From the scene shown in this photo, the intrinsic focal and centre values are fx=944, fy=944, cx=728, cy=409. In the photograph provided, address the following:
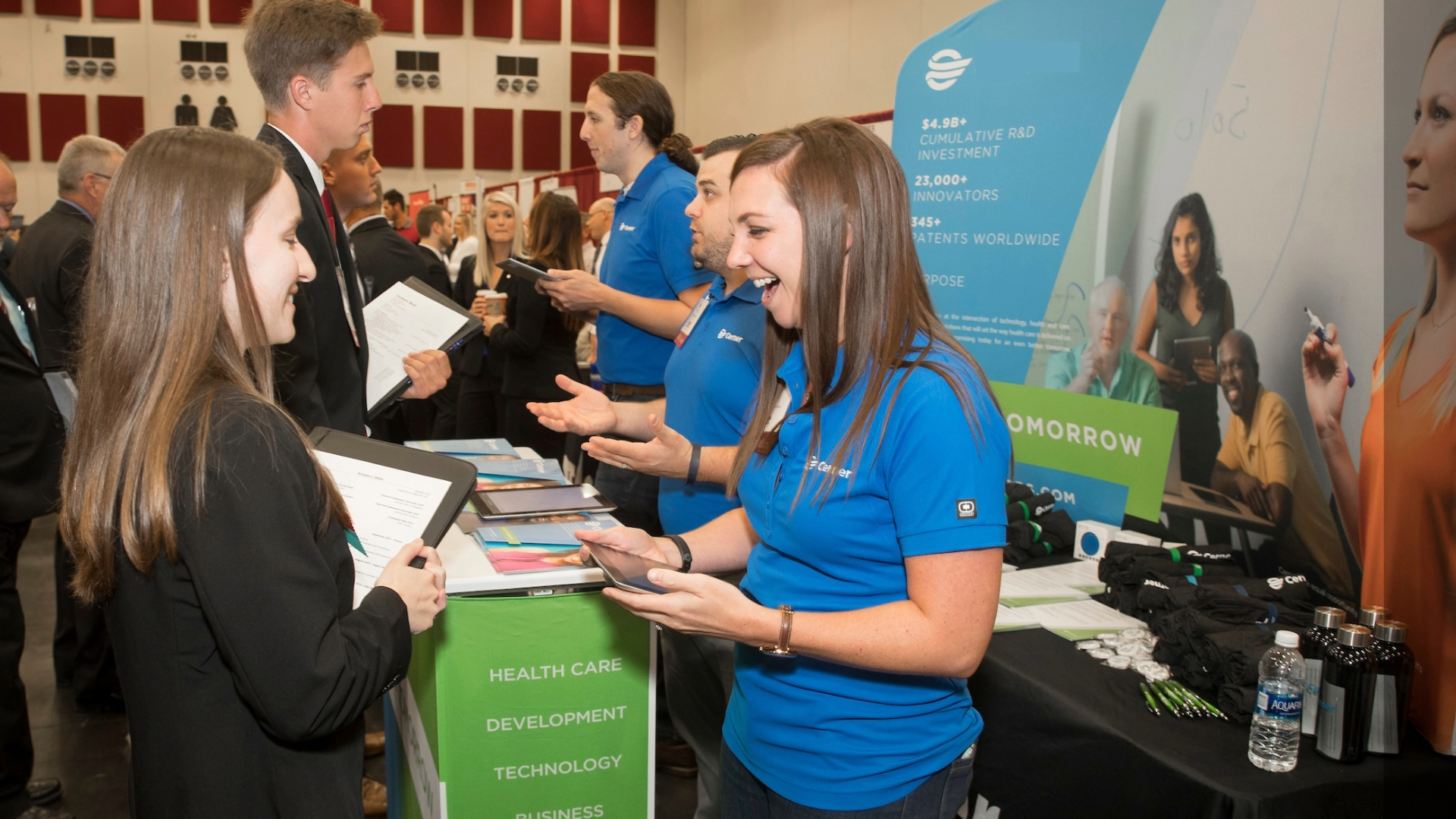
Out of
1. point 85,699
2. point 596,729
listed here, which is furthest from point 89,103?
point 596,729

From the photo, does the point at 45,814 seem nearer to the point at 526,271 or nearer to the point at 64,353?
the point at 64,353

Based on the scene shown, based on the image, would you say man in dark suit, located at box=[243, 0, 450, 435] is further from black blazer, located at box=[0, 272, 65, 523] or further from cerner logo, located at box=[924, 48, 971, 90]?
cerner logo, located at box=[924, 48, 971, 90]

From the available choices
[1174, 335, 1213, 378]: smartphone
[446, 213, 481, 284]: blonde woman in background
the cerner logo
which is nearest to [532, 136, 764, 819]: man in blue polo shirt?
the cerner logo

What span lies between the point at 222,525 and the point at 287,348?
97 centimetres

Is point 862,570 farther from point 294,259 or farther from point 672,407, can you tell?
point 672,407

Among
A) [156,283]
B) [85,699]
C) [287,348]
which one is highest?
[156,283]

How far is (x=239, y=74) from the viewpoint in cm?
1223

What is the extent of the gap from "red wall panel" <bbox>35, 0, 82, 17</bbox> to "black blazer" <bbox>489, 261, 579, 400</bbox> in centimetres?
1101

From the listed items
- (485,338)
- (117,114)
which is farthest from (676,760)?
(117,114)

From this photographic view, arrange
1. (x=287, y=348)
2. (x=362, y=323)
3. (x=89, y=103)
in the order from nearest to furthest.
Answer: (x=287, y=348), (x=362, y=323), (x=89, y=103)

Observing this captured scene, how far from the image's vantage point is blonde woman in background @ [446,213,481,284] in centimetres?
884

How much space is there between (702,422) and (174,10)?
13140 mm

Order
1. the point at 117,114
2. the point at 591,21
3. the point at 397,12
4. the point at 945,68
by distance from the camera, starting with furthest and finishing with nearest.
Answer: the point at 591,21, the point at 397,12, the point at 117,114, the point at 945,68

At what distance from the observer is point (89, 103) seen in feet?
39.0
